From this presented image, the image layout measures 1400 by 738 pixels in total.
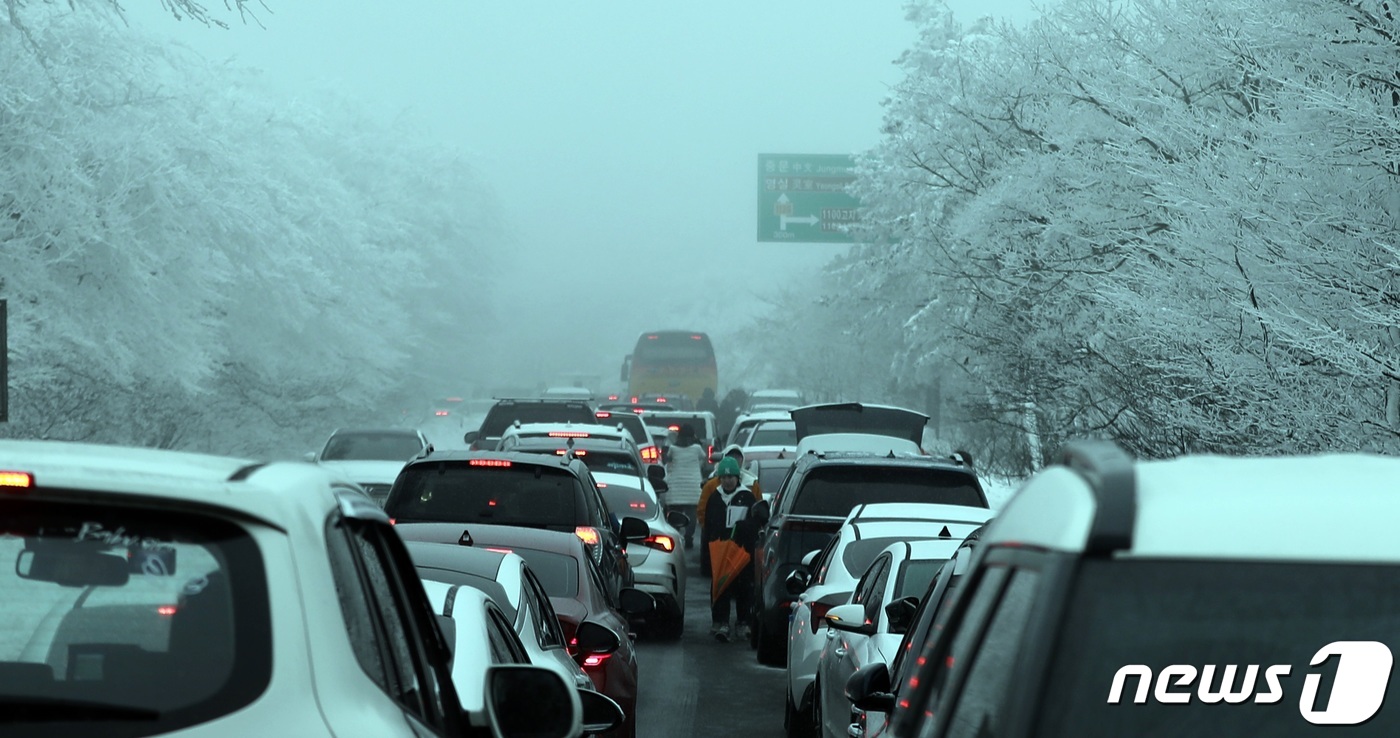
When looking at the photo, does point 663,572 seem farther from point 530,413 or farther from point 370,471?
point 530,413

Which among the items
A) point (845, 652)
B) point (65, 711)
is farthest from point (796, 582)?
point (65, 711)

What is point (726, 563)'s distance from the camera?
16.7m

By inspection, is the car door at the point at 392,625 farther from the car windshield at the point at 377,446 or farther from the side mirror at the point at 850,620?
the car windshield at the point at 377,446

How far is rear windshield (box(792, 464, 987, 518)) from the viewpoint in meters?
14.7

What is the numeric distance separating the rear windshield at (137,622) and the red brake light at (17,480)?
0.08 ft

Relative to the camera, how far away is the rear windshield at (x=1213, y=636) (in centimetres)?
273

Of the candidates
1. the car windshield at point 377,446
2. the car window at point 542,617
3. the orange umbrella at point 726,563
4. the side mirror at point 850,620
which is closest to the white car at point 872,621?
the side mirror at point 850,620

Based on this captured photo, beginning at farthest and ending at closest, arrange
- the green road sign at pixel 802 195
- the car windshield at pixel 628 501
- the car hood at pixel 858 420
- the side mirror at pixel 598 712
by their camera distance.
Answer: the green road sign at pixel 802 195
the car hood at pixel 858 420
the car windshield at pixel 628 501
the side mirror at pixel 598 712

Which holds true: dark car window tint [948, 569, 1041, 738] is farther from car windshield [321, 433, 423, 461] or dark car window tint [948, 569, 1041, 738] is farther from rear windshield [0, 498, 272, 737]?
car windshield [321, 433, 423, 461]

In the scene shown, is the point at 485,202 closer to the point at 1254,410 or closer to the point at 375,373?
the point at 375,373

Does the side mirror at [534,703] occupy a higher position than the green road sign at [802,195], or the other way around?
the side mirror at [534,703]

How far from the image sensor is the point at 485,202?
89000mm

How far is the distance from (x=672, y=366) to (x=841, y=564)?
177 ft

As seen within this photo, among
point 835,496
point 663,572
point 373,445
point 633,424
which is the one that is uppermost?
point 835,496
